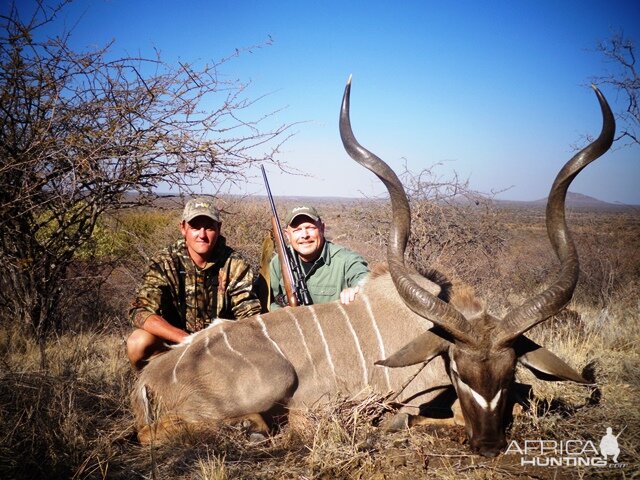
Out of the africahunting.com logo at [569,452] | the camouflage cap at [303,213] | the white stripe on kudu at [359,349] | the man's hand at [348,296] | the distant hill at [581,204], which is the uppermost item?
the distant hill at [581,204]

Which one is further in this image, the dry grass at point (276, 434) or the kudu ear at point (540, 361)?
the kudu ear at point (540, 361)

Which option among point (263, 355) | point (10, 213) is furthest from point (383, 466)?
point (10, 213)

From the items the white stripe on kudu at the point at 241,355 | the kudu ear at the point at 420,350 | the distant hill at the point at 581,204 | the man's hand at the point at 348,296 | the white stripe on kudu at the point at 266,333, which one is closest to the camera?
the kudu ear at the point at 420,350

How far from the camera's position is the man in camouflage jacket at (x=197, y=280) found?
325cm

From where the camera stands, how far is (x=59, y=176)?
3504mm

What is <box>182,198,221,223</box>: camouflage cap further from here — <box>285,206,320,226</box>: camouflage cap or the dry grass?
the dry grass

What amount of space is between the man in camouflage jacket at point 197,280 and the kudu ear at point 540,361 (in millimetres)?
1944

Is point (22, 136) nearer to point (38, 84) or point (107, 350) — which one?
point (38, 84)

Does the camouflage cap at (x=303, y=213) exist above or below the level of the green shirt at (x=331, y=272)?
above

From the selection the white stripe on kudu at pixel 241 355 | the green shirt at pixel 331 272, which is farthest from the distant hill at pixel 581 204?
the white stripe on kudu at pixel 241 355

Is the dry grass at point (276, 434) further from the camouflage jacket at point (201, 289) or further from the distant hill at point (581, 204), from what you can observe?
the distant hill at point (581, 204)

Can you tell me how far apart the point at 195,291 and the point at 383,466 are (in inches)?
79.5

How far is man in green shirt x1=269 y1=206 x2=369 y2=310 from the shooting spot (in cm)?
378

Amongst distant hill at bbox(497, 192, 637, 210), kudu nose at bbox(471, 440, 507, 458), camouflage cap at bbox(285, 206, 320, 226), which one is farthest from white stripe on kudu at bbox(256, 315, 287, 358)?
distant hill at bbox(497, 192, 637, 210)
